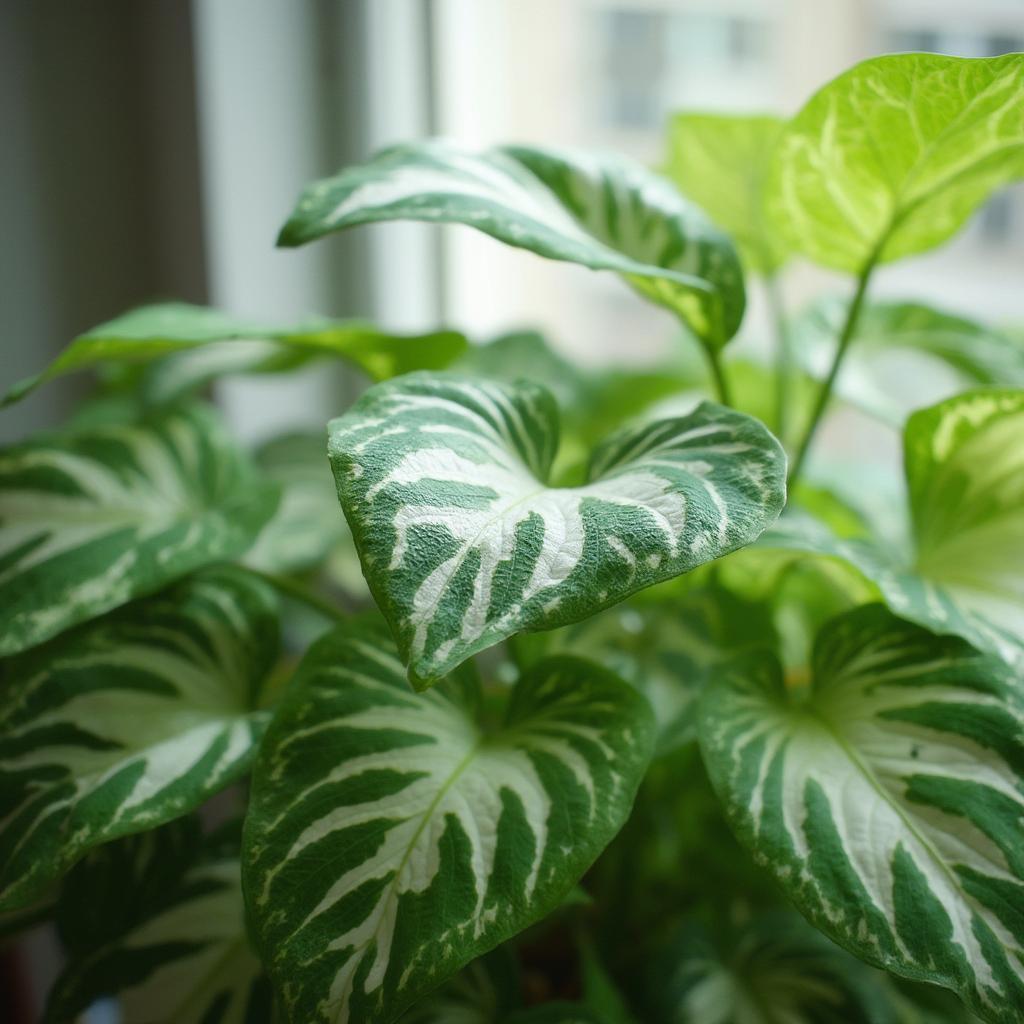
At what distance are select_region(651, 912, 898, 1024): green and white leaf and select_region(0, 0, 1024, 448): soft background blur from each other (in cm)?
67

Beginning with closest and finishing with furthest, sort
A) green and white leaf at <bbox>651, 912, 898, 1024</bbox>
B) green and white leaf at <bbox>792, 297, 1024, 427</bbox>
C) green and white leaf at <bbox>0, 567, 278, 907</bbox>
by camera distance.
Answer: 1. green and white leaf at <bbox>0, 567, 278, 907</bbox>
2. green and white leaf at <bbox>651, 912, 898, 1024</bbox>
3. green and white leaf at <bbox>792, 297, 1024, 427</bbox>

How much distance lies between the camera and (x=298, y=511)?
2.52 feet

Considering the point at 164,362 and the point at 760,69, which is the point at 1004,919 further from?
the point at 760,69

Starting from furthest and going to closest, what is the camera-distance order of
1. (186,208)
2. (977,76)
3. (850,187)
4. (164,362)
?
(186,208), (164,362), (850,187), (977,76)

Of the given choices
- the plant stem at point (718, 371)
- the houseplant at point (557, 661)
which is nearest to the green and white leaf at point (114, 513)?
the houseplant at point (557, 661)

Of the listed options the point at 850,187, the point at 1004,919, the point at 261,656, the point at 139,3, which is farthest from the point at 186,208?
the point at 1004,919

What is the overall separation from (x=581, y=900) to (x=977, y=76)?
462 mm

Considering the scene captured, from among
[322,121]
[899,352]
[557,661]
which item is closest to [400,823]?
[557,661]

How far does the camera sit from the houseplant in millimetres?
381

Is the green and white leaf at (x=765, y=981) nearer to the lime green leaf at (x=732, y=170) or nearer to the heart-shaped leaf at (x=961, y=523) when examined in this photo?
the heart-shaped leaf at (x=961, y=523)

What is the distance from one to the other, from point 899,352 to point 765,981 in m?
0.51

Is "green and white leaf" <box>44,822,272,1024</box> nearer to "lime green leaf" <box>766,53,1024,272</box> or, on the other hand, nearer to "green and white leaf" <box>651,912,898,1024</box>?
"green and white leaf" <box>651,912,898,1024</box>

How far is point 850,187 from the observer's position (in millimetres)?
554

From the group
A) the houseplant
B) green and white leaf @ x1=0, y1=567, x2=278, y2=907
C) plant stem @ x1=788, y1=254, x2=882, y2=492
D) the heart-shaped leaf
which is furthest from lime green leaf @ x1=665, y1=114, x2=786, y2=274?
green and white leaf @ x1=0, y1=567, x2=278, y2=907
